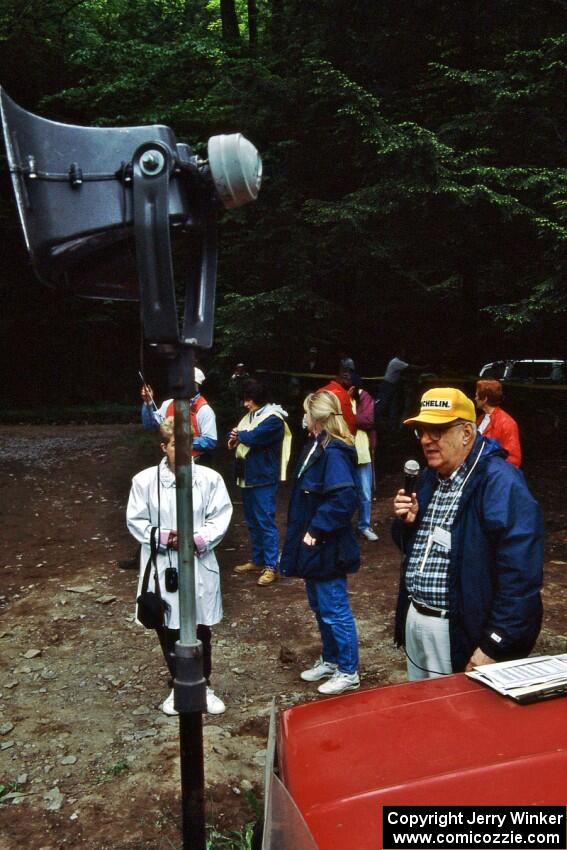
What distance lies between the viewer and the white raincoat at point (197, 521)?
15.9ft

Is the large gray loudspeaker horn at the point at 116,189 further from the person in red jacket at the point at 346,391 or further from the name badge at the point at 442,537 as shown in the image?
the person in red jacket at the point at 346,391

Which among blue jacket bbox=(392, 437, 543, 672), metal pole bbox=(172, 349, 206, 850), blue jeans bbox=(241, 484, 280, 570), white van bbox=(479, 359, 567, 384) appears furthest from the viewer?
white van bbox=(479, 359, 567, 384)

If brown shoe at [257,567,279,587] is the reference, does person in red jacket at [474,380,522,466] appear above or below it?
above

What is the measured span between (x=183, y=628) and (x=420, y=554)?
1.60 metres

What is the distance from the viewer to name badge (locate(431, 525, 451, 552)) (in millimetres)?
3543

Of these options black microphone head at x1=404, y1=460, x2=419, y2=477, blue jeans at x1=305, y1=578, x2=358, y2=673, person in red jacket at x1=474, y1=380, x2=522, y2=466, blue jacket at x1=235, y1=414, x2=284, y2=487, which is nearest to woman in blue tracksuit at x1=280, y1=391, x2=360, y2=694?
blue jeans at x1=305, y1=578, x2=358, y2=673

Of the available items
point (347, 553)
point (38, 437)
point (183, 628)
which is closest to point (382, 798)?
point (183, 628)

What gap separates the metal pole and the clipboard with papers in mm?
1060

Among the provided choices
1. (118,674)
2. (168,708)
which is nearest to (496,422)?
(168,708)

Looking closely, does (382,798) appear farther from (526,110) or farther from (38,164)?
(526,110)

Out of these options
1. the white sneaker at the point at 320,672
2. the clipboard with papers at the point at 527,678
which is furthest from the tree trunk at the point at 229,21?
the clipboard with papers at the point at 527,678

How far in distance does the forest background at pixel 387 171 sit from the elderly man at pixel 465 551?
594cm

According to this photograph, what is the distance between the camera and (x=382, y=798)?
83.4 inches

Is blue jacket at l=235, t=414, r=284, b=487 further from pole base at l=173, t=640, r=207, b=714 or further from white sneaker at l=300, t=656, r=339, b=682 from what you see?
pole base at l=173, t=640, r=207, b=714
